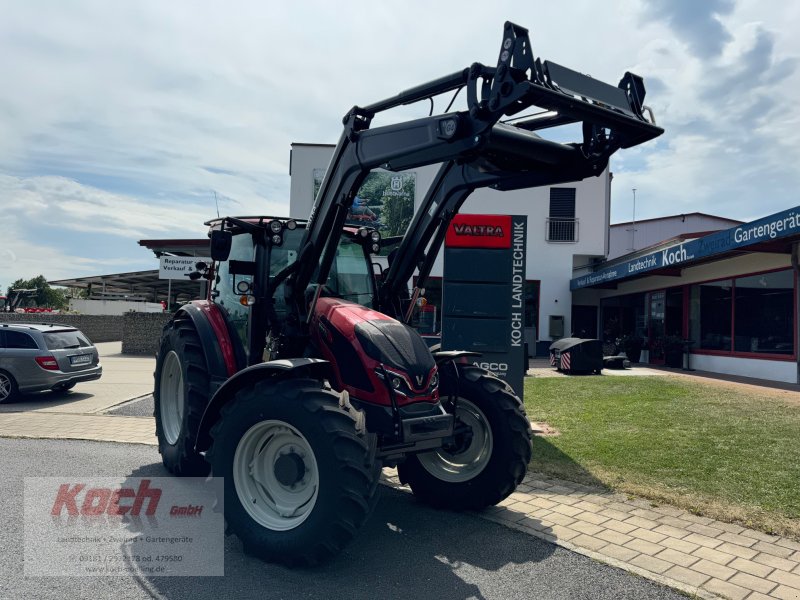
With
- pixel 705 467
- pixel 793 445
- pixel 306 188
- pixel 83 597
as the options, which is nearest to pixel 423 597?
pixel 83 597

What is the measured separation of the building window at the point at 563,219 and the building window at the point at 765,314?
971 centimetres

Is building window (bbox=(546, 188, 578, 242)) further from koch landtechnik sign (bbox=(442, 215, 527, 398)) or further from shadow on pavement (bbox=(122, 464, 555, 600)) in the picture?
shadow on pavement (bbox=(122, 464, 555, 600))

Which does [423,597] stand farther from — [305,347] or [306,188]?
[306,188]

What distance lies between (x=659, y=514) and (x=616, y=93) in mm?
3442

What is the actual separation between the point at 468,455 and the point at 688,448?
3.57 m

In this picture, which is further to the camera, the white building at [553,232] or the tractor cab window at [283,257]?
the white building at [553,232]

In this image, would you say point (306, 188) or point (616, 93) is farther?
point (306, 188)

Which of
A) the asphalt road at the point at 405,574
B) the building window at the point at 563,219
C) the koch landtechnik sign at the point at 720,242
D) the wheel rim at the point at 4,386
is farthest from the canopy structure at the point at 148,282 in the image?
the asphalt road at the point at 405,574

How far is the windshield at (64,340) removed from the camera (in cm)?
1193

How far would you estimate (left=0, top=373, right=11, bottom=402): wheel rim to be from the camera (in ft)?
37.4

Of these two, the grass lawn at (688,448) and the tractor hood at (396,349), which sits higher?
the tractor hood at (396,349)

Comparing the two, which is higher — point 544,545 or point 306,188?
point 306,188

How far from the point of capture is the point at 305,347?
499 cm

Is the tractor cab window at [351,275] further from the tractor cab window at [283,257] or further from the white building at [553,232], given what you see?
the white building at [553,232]
